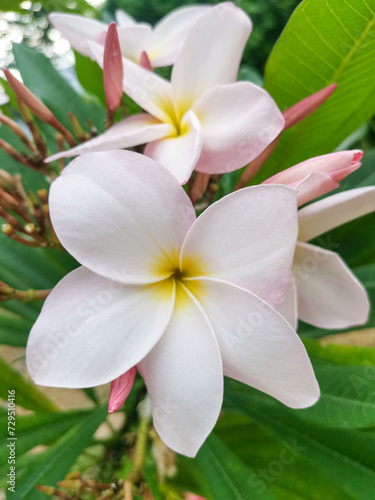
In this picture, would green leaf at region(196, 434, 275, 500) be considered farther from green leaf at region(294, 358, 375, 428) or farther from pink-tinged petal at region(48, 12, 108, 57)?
pink-tinged petal at region(48, 12, 108, 57)

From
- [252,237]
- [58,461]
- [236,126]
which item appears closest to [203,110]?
[236,126]

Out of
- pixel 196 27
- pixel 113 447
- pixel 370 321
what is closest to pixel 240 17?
pixel 196 27

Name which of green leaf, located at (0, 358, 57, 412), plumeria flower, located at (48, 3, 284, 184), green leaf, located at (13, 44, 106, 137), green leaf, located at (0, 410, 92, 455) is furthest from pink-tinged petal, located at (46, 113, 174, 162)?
green leaf, located at (0, 358, 57, 412)

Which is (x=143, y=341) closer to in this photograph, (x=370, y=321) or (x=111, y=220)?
(x=111, y=220)

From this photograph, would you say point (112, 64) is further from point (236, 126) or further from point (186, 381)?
point (186, 381)

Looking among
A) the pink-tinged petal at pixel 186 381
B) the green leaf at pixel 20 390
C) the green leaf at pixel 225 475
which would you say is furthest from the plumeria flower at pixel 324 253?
the green leaf at pixel 20 390
